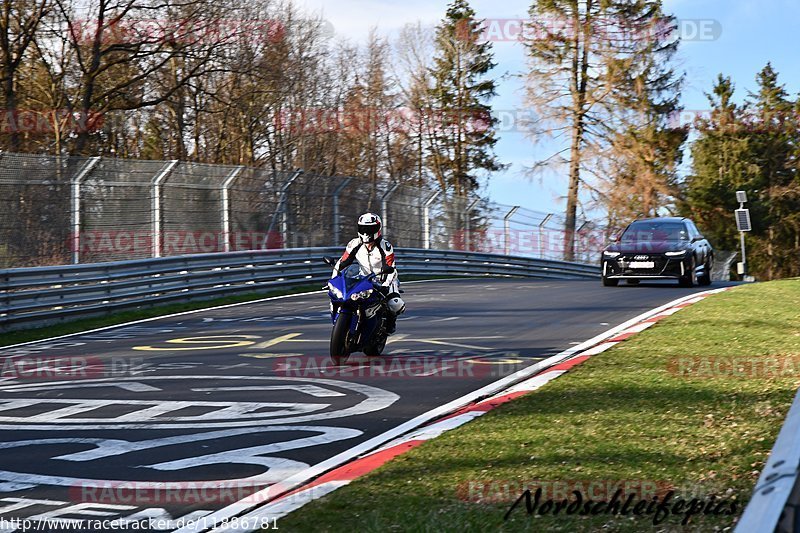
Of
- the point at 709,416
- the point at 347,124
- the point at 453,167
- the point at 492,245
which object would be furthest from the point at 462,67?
the point at 709,416

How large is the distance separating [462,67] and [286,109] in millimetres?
22970

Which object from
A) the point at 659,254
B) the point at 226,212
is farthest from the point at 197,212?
the point at 659,254

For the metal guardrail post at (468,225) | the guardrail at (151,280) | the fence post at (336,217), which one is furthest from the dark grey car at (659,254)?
the metal guardrail post at (468,225)

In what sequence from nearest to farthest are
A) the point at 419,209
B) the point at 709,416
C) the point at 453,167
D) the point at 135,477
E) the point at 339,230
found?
1. the point at 135,477
2. the point at 709,416
3. the point at 339,230
4. the point at 419,209
5. the point at 453,167

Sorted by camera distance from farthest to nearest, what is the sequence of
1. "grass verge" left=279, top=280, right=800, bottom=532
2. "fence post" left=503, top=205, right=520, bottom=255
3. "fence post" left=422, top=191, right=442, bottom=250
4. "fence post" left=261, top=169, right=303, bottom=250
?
"fence post" left=503, top=205, right=520, bottom=255, "fence post" left=422, top=191, right=442, bottom=250, "fence post" left=261, top=169, right=303, bottom=250, "grass verge" left=279, top=280, right=800, bottom=532

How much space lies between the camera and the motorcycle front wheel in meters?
10.9

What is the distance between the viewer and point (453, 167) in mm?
64312

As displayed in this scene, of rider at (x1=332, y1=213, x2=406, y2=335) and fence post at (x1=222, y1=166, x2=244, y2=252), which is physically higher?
fence post at (x1=222, y1=166, x2=244, y2=252)

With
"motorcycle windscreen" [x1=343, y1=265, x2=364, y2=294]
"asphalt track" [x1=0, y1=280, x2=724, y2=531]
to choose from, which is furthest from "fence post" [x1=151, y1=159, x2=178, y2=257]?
"motorcycle windscreen" [x1=343, y1=265, x2=364, y2=294]

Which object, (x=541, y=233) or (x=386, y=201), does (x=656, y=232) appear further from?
(x=541, y=233)

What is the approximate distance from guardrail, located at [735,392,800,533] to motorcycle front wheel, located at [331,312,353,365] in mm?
8301

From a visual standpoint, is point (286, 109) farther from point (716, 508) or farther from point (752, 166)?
point (716, 508)

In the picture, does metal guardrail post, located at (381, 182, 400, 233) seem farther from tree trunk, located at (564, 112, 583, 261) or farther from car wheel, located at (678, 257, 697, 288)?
tree trunk, located at (564, 112, 583, 261)

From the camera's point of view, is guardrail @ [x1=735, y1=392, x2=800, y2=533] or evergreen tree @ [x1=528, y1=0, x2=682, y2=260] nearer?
guardrail @ [x1=735, y1=392, x2=800, y2=533]
